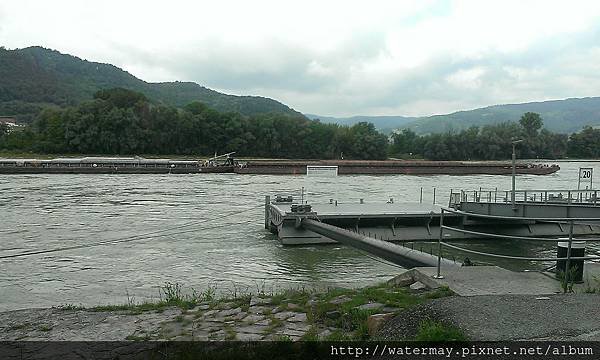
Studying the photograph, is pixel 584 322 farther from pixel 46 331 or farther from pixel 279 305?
pixel 46 331

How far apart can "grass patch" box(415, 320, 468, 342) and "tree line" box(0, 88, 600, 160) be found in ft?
358

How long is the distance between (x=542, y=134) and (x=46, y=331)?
15353 cm

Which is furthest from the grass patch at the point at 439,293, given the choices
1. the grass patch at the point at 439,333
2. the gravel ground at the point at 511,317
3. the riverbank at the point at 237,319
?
the grass patch at the point at 439,333

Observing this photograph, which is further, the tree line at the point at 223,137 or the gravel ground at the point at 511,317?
the tree line at the point at 223,137

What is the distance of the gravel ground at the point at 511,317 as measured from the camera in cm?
490

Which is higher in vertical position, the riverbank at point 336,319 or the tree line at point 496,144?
the tree line at point 496,144

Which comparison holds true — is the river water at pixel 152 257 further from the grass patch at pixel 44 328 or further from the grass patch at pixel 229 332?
the grass patch at pixel 229 332

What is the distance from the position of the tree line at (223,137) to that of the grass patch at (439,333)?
108976 mm

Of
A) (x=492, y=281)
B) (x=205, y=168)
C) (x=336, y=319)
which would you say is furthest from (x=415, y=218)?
(x=205, y=168)

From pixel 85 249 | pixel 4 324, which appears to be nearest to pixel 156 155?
pixel 85 249

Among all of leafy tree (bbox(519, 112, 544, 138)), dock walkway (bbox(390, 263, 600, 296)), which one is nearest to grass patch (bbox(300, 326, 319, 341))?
dock walkway (bbox(390, 263, 600, 296))

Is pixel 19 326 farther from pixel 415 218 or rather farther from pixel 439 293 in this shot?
pixel 415 218

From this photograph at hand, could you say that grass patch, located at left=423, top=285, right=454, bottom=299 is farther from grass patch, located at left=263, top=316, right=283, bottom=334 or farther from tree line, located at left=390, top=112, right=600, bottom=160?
tree line, located at left=390, top=112, right=600, bottom=160

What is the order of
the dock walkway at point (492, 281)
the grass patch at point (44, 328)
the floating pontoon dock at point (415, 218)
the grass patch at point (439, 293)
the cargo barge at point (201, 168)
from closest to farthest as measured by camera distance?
the grass patch at point (439, 293) → the dock walkway at point (492, 281) → the grass patch at point (44, 328) → the floating pontoon dock at point (415, 218) → the cargo barge at point (201, 168)
